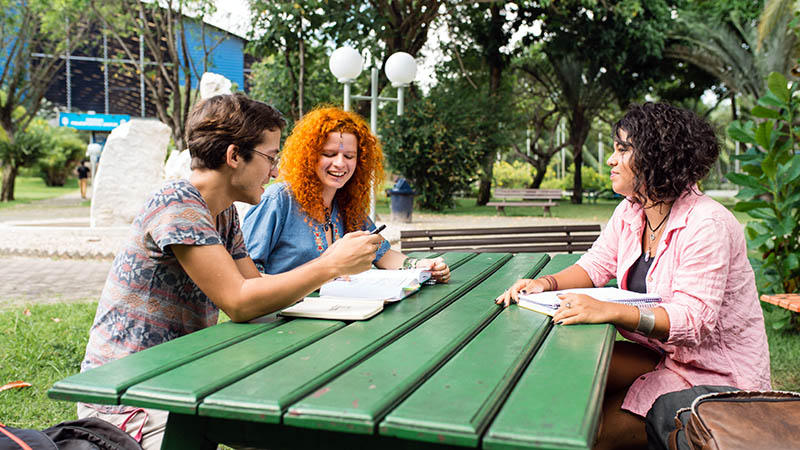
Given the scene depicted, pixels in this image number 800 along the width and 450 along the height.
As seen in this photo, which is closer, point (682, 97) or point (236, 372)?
point (236, 372)

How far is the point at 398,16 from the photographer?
14.6 metres

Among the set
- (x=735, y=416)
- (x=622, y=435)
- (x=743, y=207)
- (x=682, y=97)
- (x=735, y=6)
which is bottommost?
(x=622, y=435)

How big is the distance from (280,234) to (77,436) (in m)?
1.46

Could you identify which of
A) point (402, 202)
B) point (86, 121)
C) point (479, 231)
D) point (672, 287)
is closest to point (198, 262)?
point (672, 287)

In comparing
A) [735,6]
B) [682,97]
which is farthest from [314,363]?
[682,97]

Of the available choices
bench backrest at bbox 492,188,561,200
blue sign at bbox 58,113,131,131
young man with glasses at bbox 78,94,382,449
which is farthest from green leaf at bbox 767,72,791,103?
blue sign at bbox 58,113,131,131

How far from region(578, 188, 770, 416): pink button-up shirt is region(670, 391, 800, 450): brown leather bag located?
441 mm

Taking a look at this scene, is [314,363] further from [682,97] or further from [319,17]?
[682,97]

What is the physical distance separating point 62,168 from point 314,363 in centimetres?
3868

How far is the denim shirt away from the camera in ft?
9.43

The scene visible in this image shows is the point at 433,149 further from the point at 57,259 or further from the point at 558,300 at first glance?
the point at 558,300

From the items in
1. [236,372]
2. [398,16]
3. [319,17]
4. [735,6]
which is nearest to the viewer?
[236,372]

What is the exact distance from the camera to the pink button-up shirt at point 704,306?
2.09 metres

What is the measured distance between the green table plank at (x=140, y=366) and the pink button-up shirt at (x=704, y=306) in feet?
4.43
